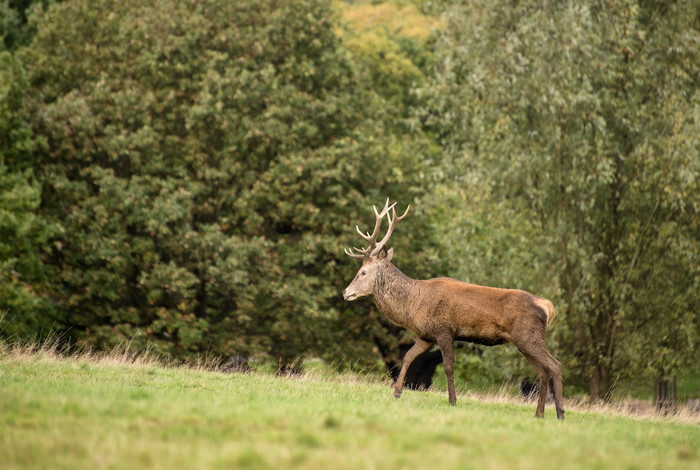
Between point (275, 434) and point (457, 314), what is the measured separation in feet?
16.4

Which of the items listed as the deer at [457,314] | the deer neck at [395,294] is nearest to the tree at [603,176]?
the deer neck at [395,294]

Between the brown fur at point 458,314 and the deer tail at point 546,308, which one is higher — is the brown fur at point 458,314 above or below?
below

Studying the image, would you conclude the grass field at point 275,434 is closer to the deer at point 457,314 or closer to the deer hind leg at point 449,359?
the deer hind leg at point 449,359

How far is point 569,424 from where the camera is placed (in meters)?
9.51

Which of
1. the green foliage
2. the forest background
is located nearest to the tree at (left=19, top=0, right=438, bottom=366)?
the forest background

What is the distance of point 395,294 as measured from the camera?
12.4 m

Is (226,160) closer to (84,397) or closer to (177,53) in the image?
(177,53)

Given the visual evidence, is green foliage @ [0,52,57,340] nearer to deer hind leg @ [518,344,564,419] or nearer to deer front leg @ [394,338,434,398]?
deer front leg @ [394,338,434,398]

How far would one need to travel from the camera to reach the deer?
10.8 metres

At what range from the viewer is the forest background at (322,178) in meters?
18.5

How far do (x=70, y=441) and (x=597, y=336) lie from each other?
50.0 feet

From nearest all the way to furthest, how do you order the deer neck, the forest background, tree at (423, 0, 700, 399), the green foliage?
the deer neck < tree at (423, 0, 700, 399) < the forest background < the green foliage

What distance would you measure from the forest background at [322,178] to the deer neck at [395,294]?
7053 millimetres

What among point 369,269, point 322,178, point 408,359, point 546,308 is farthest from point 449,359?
point 322,178
